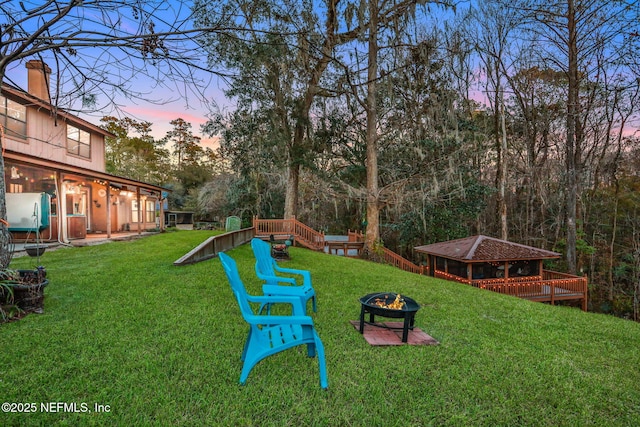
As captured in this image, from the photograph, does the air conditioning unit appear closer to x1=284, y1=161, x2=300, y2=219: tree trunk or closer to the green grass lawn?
the green grass lawn

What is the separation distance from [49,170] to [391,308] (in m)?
10.4

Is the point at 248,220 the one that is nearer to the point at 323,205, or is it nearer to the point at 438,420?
the point at 323,205

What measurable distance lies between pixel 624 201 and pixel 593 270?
11.3 feet

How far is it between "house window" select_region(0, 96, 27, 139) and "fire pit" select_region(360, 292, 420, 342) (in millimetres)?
10675

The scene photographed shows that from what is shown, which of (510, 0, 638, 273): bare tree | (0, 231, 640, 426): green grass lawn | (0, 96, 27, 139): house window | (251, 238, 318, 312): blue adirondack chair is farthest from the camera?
(510, 0, 638, 273): bare tree

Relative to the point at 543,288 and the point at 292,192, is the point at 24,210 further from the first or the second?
the point at 543,288

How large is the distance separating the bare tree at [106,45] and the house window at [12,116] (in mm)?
7406

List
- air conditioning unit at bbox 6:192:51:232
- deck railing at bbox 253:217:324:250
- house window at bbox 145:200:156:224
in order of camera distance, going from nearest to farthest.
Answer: air conditioning unit at bbox 6:192:51:232
deck railing at bbox 253:217:324:250
house window at bbox 145:200:156:224

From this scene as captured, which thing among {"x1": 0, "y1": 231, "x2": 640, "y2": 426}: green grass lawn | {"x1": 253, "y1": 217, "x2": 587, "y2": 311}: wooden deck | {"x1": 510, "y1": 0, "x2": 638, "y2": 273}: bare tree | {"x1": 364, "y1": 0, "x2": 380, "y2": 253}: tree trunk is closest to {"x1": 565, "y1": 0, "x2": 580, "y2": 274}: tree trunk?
{"x1": 510, "y1": 0, "x2": 638, "y2": 273}: bare tree

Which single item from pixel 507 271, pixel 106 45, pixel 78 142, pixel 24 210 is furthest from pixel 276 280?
pixel 78 142

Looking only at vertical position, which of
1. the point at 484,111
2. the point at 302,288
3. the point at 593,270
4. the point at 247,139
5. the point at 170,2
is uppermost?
the point at 484,111

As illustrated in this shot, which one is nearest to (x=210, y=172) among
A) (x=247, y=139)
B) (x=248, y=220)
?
(x=248, y=220)

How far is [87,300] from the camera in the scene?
382 centimetres

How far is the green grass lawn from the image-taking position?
188 cm
